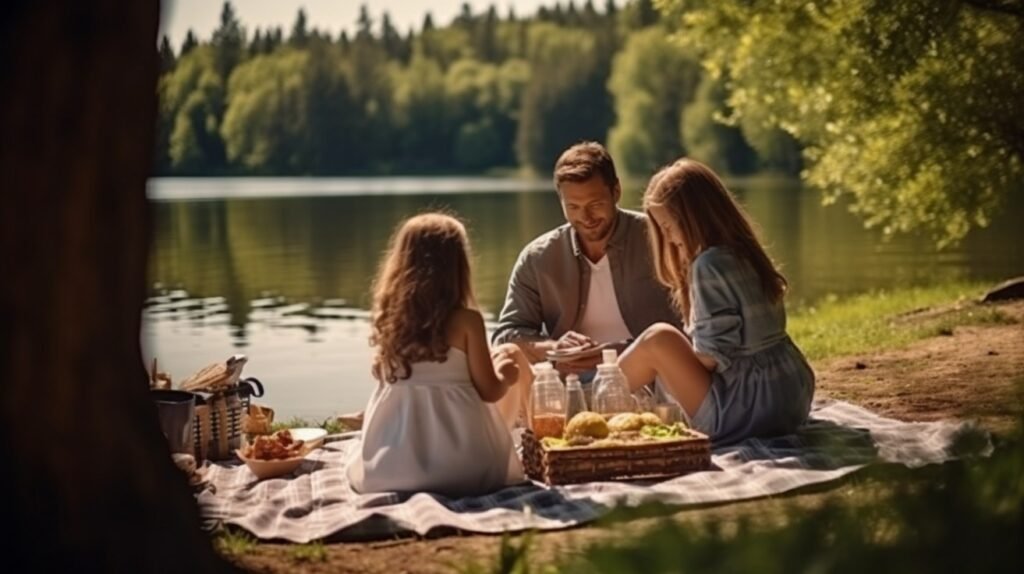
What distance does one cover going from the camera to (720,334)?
6832 millimetres

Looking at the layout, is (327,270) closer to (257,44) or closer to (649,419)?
(649,419)

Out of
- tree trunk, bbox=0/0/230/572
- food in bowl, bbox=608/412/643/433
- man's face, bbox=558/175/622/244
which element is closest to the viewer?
tree trunk, bbox=0/0/230/572

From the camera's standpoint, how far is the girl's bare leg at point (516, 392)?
6871 millimetres

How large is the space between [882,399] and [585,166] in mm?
2272

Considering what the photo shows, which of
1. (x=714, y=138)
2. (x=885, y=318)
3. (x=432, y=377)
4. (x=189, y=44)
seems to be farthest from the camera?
(x=189, y=44)

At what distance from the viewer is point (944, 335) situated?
36.8ft

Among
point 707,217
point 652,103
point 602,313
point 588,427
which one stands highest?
point 652,103

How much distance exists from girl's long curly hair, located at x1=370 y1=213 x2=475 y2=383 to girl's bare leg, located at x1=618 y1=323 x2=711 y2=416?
100 cm

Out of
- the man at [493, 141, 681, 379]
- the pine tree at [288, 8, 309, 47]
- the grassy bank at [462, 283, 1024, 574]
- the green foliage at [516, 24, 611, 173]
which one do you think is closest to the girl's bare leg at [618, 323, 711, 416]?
the man at [493, 141, 681, 379]

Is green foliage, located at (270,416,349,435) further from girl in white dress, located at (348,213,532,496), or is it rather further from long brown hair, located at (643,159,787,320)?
long brown hair, located at (643,159,787,320)

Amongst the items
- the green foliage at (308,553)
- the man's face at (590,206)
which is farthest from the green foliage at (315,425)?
the green foliage at (308,553)

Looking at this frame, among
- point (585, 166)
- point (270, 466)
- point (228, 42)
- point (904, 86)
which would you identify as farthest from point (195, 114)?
point (270, 466)

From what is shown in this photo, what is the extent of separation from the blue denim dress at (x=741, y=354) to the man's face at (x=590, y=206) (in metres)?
0.83

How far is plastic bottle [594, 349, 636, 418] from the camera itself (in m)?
6.75
